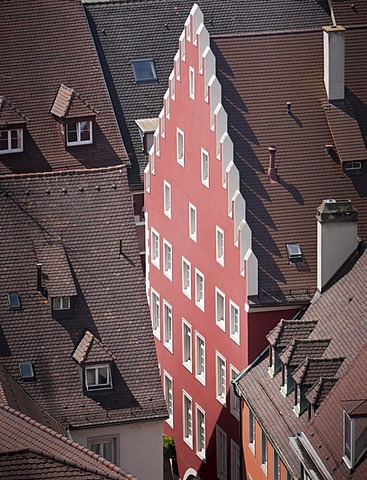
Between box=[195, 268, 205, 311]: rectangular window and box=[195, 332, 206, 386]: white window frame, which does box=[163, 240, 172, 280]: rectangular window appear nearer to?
box=[195, 268, 205, 311]: rectangular window

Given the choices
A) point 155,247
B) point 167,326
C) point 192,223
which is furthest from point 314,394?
point 155,247

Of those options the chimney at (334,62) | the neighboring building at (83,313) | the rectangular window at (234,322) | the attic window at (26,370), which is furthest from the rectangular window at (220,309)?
the attic window at (26,370)

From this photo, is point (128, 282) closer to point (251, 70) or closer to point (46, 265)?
point (46, 265)

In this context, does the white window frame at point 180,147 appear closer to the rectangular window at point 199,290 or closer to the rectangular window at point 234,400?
the rectangular window at point 199,290

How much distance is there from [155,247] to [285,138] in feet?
42.7

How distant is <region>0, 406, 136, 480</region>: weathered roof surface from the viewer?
59.1 meters

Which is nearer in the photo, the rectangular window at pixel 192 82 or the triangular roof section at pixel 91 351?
the triangular roof section at pixel 91 351

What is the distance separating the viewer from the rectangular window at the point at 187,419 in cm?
9506

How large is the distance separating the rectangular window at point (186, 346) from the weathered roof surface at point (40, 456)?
29792 millimetres

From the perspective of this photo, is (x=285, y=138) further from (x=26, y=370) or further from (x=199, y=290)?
(x=26, y=370)

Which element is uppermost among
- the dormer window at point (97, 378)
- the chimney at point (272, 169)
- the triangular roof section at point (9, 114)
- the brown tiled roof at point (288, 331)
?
the chimney at point (272, 169)

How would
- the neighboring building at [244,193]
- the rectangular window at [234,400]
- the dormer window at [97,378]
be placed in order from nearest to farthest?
1. the dormer window at [97,378]
2. the neighboring building at [244,193]
3. the rectangular window at [234,400]

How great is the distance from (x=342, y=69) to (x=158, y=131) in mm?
10834

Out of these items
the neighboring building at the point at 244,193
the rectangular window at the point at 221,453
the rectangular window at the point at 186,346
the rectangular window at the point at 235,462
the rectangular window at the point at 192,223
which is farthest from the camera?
the rectangular window at the point at 186,346
